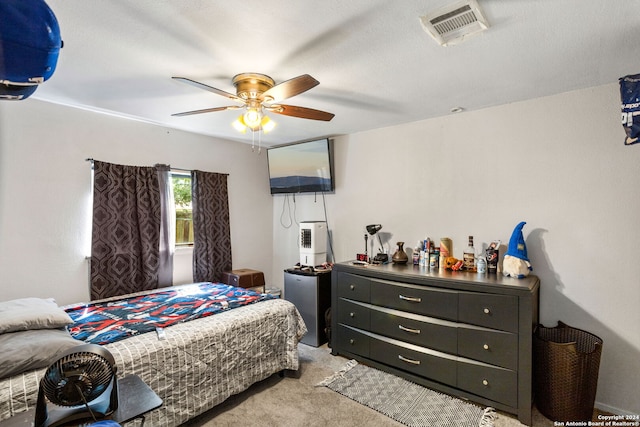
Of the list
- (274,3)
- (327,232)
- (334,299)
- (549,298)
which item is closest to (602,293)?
(549,298)

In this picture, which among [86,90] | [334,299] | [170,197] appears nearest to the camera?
[86,90]

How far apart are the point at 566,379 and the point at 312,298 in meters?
2.16

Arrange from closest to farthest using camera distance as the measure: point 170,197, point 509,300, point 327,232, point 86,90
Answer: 1. point 509,300
2. point 86,90
3. point 170,197
4. point 327,232

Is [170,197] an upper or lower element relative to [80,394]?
upper

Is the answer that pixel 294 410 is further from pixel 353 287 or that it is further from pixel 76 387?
pixel 76 387

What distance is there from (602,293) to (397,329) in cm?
151

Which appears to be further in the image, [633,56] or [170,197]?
[170,197]

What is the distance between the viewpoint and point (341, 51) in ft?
5.97

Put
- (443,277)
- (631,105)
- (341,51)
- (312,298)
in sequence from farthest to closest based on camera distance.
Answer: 1. (312,298)
2. (443,277)
3. (341,51)
4. (631,105)

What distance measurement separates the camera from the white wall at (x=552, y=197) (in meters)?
2.21

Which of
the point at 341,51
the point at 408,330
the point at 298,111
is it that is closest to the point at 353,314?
the point at 408,330

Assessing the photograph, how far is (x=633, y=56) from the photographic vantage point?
1.86 meters

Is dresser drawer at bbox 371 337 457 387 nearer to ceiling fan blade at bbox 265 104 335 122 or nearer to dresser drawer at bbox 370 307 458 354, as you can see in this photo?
dresser drawer at bbox 370 307 458 354

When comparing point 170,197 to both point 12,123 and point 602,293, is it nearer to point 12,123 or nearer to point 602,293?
point 12,123
